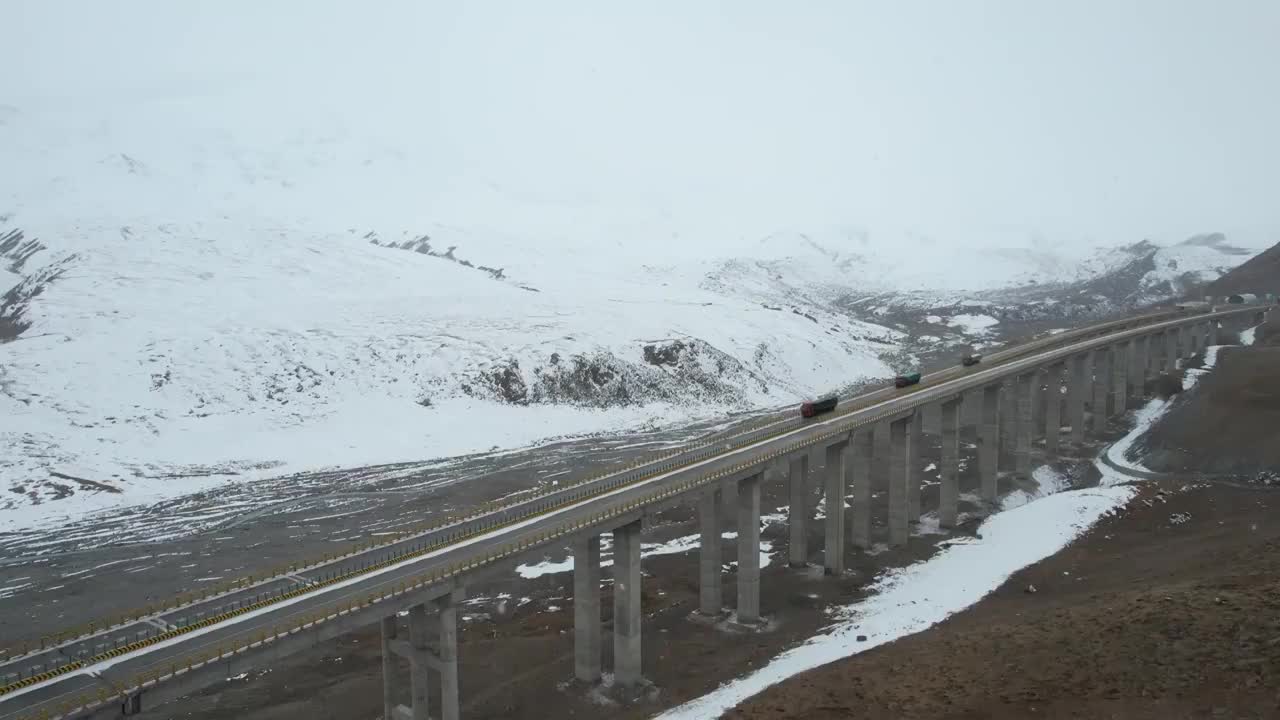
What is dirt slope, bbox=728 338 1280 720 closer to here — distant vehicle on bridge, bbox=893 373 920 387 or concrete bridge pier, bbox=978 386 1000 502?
concrete bridge pier, bbox=978 386 1000 502

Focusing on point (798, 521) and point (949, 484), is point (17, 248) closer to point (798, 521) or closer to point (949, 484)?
point (798, 521)

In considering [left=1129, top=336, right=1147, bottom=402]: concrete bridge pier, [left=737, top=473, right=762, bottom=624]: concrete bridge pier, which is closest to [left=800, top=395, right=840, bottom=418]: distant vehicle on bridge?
[left=737, top=473, right=762, bottom=624]: concrete bridge pier

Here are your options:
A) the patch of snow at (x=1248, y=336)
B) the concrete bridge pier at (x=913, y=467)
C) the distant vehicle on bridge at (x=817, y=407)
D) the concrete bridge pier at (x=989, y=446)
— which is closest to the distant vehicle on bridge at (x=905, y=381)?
the concrete bridge pier at (x=989, y=446)

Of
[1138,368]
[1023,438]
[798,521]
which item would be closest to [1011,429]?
[1023,438]

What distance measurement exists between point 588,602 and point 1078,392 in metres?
72.2

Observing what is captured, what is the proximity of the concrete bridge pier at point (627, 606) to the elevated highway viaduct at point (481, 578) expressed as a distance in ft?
0.21

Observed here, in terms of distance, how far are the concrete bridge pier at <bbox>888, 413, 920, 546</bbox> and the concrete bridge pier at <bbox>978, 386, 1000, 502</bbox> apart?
12423 millimetres

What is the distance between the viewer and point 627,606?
110ft

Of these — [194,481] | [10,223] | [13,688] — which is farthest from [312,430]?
[10,223]

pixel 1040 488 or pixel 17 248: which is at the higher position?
pixel 17 248

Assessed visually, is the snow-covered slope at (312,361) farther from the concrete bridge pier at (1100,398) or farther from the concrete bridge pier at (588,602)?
the concrete bridge pier at (588,602)

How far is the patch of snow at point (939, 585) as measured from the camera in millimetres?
31750

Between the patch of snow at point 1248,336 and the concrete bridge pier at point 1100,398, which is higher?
the patch of snow at point 1248,336

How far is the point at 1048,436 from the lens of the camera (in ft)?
265
